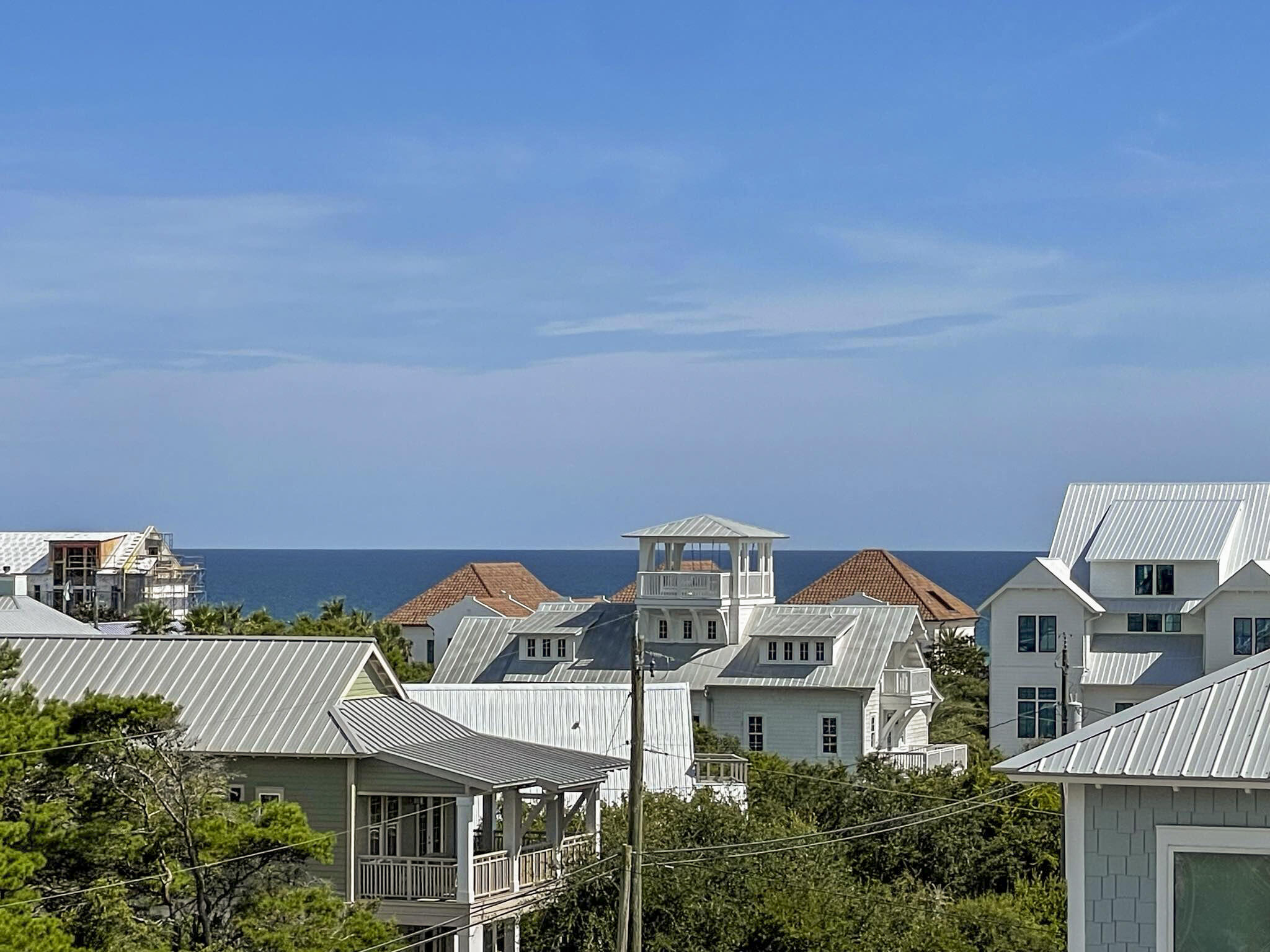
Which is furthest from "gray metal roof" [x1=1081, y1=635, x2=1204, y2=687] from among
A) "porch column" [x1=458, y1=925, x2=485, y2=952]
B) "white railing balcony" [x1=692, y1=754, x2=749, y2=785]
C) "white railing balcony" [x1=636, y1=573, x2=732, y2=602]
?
"porch column" [x1=458, y1=925, x2=485, y2=952]

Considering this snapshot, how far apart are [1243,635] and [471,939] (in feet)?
105

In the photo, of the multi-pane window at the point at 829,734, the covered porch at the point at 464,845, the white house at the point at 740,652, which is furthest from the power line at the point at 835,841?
the multi-pane window at the point at 829,734

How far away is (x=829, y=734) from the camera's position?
58031 millimetres

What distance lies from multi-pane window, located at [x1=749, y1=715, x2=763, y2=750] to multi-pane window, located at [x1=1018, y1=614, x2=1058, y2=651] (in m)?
8.49

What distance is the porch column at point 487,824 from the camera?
105 ft

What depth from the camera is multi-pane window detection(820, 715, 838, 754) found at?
57.8m

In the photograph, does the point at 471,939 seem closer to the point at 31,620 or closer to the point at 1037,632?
the point at 31,620

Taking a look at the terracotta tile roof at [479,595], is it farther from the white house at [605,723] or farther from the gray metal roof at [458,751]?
the gray metal roof at [458,751]

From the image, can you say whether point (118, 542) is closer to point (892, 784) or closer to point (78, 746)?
point (892, 784)

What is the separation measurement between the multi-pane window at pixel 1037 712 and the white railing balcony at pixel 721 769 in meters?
16.4

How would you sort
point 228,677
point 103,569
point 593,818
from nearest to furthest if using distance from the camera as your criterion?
point 228,677, point 593,818, point 103,569

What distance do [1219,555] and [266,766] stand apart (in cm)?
3525

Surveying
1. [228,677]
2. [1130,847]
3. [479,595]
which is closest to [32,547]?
[479,595]

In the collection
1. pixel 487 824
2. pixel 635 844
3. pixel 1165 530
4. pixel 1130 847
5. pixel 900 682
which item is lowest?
pixel 487 824
